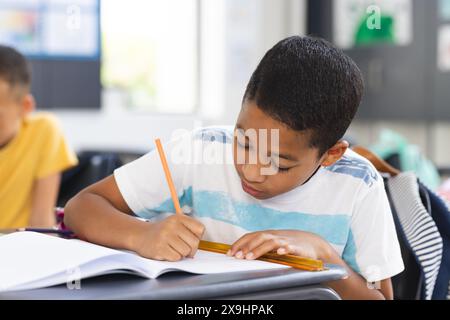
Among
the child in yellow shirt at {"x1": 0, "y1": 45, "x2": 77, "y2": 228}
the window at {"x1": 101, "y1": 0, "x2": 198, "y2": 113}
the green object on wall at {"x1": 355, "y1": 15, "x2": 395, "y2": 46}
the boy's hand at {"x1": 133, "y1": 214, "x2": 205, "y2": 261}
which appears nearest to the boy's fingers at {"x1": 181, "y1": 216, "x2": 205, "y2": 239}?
the boy's hand at {"x1": 133, "y1": 214, "x2": 205, "y2": 261}

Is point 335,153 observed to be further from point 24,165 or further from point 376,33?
point 376,33

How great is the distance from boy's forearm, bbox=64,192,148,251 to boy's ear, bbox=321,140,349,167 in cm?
29

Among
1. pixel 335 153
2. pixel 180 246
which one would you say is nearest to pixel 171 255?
pixel 180 246

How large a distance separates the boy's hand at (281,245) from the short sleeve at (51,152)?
128 cm

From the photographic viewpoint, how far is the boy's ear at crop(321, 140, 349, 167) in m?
1.05

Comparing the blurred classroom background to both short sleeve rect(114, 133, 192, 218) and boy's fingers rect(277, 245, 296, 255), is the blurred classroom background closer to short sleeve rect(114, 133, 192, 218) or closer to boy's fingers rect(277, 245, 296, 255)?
short sleeve rect(114, 133, 192, 218)

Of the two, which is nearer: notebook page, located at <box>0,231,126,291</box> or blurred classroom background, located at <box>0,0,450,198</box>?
notebook page, located at <box>0,231,126,291</box>

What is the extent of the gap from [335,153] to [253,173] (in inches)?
6.2

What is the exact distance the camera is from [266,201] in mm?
1090

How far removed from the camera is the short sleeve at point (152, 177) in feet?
3.65

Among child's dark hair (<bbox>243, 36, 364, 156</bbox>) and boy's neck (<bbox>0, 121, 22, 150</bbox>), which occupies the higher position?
child's dark hair (<bbox>243, 36, 364, 156</bbox>)
